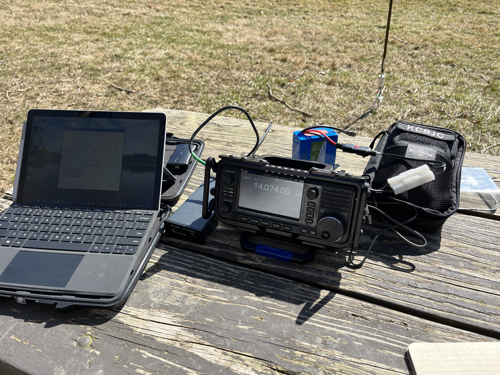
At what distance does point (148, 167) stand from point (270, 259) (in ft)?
1.51

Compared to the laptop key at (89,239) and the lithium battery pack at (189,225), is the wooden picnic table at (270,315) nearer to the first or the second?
the lithium battery pack at (189,225)

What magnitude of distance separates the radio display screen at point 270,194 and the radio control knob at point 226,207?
33mm

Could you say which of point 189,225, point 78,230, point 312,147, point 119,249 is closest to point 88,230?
point 78,230

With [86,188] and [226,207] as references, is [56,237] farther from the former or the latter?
[226,207]

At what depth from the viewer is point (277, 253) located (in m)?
0.99

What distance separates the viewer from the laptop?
975 mm

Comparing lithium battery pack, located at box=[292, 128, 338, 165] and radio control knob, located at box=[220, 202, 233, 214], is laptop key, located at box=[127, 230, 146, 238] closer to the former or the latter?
radio control knob, located at box=[220, 202, 233, 214]

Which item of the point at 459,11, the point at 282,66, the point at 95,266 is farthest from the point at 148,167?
the point at 459,11

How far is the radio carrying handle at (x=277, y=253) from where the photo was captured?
0.98 meters

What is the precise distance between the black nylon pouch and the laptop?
69 centimetres

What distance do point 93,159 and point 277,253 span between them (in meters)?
0.63

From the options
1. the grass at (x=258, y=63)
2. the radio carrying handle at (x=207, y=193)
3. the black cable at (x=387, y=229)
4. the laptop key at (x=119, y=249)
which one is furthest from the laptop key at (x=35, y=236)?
the grass at (x=258, y=63)

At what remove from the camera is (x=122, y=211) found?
1.07 metres

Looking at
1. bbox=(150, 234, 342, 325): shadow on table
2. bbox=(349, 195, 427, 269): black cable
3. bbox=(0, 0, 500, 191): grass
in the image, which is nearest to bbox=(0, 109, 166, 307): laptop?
bbox=(150, 234, 342, 325): shadow on table
